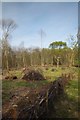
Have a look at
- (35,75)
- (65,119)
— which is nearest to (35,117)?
(65,119)

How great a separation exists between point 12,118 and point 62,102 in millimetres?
2850

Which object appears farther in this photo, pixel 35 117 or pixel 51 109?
pixel 51 109

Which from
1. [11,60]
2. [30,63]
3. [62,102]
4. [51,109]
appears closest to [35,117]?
[51,109]

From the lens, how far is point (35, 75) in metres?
12.5

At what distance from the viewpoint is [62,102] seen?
6258 mm

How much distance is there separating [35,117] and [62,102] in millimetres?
2364

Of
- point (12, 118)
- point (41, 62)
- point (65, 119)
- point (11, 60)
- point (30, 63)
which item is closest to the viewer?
point (12, 118)

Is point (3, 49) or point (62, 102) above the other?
point (3, 49)

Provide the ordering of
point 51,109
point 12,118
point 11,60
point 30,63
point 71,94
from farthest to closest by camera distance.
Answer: point 30,63 < point 11,60 < point 71,94 < point 51,109 < point 12,118

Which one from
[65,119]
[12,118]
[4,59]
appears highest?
[4,59]

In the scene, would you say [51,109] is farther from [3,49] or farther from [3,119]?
[3,49]

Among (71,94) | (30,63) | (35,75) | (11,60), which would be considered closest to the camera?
(71,94)

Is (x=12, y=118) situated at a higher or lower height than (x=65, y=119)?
higher

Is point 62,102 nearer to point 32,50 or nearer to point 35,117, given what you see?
point 35,117
